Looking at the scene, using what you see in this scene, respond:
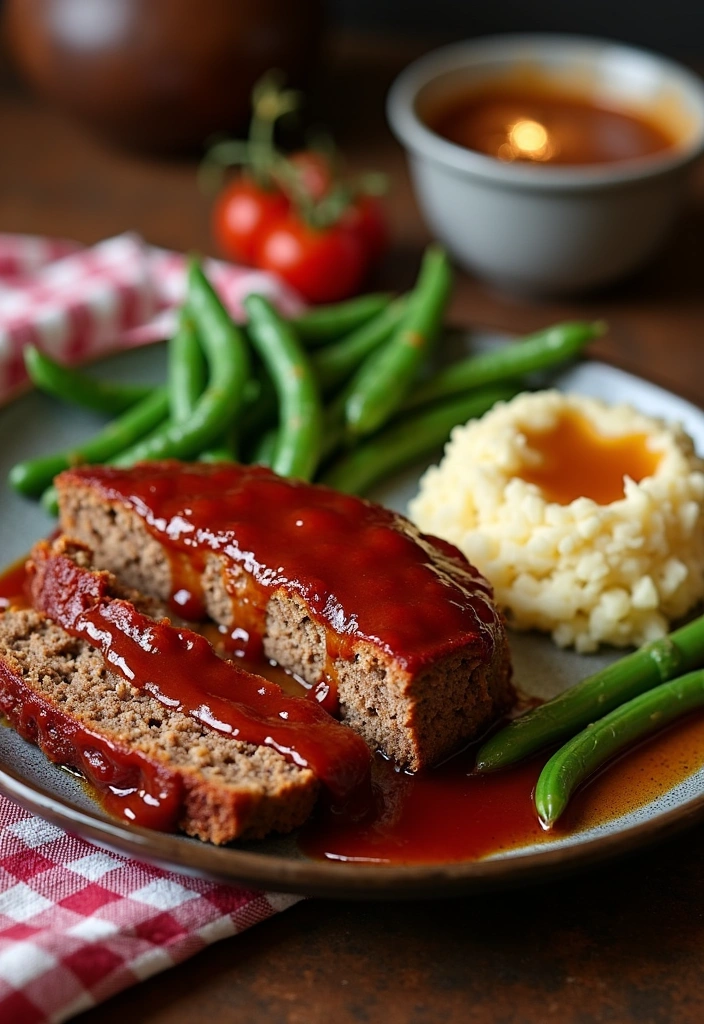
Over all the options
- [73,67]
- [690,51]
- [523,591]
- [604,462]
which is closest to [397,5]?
[690,51]

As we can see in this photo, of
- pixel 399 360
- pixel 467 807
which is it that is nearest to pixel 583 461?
pixel 399 360

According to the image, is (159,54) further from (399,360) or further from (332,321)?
(399,360)

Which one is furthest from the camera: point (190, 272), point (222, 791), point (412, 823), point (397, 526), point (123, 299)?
point (123, 299)

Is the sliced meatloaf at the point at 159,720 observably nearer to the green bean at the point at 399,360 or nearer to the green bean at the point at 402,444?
the green bean at the point at 402,444

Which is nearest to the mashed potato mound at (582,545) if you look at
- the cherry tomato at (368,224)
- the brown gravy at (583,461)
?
the brown gravy at (583,461)

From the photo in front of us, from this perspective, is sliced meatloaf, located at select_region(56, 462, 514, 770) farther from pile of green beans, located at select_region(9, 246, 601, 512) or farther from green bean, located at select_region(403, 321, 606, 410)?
green bean, located at select_region(403, 321, 606, 410)

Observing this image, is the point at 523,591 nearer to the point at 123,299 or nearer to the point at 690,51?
the point at 123,299

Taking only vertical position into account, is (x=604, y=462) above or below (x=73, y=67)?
below
